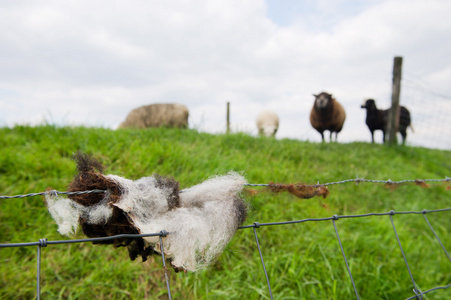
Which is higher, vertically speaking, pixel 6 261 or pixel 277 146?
pixel 277 146

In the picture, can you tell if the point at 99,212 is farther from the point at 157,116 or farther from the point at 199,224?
the point at 157,116

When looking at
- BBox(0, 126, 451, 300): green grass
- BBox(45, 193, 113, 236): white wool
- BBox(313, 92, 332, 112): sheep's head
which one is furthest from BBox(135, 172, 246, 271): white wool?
BBox(313, 92, 332, 112): sheep's head

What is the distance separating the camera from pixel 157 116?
30.9 feet

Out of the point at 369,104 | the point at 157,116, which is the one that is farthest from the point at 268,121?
the point at 157,116

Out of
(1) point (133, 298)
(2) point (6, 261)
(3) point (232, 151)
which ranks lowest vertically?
(1) point (133, 298)

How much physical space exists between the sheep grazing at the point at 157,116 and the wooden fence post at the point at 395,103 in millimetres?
5245

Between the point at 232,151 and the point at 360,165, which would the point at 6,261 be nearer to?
the point at 232,151

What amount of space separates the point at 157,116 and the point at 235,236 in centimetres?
697

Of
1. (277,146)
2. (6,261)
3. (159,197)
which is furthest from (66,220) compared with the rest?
(277,146)

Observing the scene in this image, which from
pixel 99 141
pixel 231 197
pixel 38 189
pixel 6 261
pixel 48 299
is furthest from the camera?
pixel 99 141

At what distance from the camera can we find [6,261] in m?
2.68

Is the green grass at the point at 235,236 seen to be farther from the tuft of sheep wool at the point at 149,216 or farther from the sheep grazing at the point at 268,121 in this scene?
the sheep grazing at the point at 268,121

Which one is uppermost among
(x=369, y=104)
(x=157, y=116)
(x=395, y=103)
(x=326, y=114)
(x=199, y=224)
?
(x=369, y=104)

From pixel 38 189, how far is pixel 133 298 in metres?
1.60
